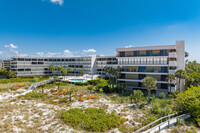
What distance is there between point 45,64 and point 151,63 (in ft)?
241

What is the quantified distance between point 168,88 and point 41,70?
79.6 meters

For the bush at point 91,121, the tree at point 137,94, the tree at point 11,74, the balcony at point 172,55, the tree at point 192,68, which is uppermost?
the balcony at point 172,55

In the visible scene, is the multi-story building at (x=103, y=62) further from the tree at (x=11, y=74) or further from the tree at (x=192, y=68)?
the tree at (x=11, y=74)

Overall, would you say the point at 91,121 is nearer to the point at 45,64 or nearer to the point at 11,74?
the point at 11,74

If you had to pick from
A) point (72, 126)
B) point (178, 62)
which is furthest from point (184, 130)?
point (178, 62)

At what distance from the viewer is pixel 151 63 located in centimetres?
3950

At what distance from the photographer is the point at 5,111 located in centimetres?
2261

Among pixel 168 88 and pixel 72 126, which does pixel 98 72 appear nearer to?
pixel 168 88

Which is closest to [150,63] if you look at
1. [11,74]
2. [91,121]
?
[91,121]

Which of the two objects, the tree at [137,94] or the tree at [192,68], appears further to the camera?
the tree at [192,68]

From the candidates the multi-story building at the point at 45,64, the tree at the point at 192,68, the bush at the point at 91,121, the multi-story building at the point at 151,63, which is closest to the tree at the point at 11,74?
the multi-story building at the point at 45,64

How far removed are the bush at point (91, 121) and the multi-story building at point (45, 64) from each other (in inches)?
2221

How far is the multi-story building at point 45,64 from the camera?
75.2m

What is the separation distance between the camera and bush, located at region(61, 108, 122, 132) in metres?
16.9
